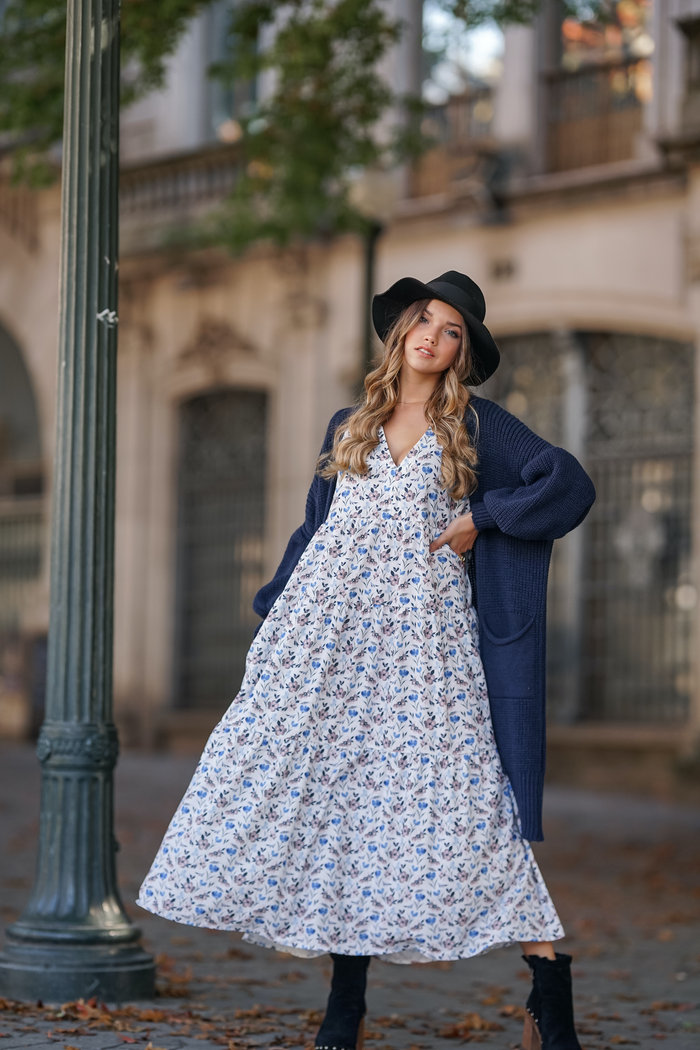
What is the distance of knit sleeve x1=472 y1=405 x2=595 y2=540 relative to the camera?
4.09 m

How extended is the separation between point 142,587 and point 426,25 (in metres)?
6.90

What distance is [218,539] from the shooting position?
17.0 metres

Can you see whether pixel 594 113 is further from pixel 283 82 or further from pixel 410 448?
pixel 410 448

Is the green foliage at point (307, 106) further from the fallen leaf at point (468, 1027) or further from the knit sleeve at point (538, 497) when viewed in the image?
the fallen leaf at point (468, 1027)

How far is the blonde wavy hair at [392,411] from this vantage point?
420 cm

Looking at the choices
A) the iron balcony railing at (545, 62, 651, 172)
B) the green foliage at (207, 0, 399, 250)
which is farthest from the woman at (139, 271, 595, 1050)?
the iron balcony railing at (545, 62, 651, 172)

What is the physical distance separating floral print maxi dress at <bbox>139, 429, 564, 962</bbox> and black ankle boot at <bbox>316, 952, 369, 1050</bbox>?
0.12 metres

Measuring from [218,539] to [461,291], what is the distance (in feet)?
42.2

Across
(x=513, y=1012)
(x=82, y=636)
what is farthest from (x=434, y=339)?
(x=513, y=1012)

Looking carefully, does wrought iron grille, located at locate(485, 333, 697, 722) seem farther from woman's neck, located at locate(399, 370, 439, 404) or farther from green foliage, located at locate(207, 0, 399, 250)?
woman's neck, located at locate(399, 370, 439, 404)

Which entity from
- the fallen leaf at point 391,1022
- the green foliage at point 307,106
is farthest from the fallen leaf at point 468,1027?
the green foliage at point 307,106

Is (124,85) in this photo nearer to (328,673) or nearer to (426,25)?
(426,25)

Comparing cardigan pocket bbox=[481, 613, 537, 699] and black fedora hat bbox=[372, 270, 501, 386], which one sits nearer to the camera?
cardigan pocket bbox=[481, 613, 537, 699]

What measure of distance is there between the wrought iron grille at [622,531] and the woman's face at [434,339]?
9.68m
